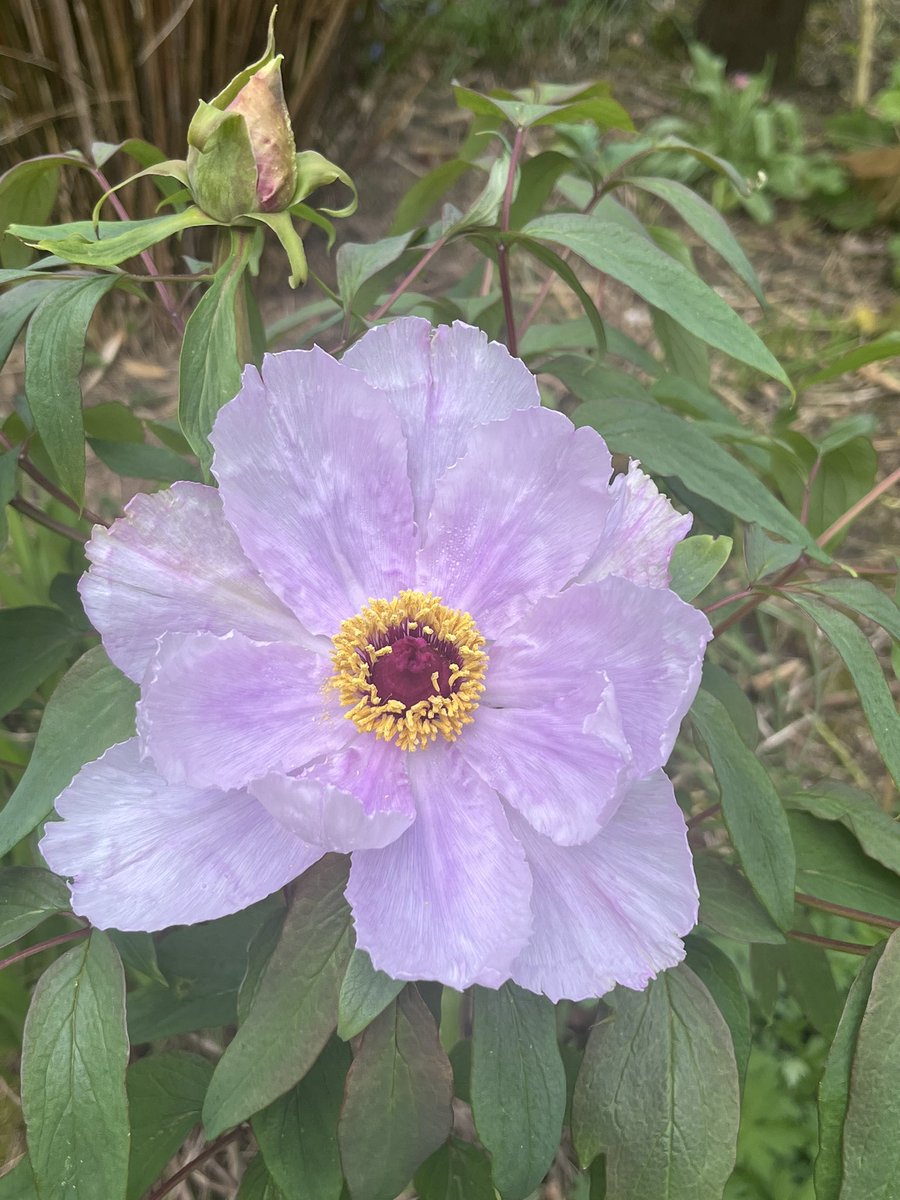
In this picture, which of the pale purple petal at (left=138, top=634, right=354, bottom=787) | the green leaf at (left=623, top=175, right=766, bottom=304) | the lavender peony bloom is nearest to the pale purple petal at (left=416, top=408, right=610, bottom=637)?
the lavender peony bloom

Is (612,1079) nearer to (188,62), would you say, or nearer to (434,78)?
(188,62)

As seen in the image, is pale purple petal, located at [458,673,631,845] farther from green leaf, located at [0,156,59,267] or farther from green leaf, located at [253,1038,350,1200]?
green leaf, located at [0,156,59,267]

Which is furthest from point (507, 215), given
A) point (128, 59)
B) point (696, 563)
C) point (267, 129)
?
point (128, 59)

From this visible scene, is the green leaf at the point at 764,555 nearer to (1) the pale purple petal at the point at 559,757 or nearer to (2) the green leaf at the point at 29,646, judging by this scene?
(1) the pale purple petal at the point at 559,757

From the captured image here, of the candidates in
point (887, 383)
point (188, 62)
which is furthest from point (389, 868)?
point (887, 383)

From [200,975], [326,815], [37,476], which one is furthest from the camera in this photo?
[200,975]

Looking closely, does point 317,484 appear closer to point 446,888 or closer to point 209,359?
point 209,359
